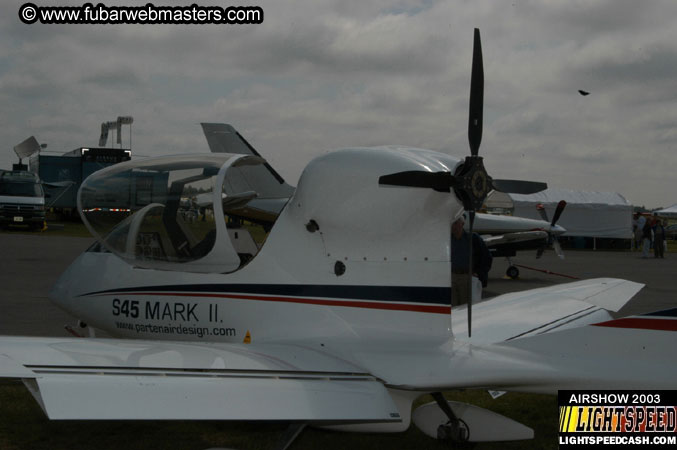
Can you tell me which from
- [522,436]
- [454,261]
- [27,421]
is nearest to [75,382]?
[27,421]

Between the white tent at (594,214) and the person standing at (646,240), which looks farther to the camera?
the white tent at (594,214)

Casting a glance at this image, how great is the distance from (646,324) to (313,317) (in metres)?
2.39

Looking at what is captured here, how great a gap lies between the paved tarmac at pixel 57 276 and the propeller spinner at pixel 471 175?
6.89m

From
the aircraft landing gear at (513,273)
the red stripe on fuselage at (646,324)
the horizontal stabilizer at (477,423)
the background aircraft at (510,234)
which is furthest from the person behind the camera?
the aircraft landing gear at (513,273)

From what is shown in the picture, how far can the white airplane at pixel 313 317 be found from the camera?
165 inches

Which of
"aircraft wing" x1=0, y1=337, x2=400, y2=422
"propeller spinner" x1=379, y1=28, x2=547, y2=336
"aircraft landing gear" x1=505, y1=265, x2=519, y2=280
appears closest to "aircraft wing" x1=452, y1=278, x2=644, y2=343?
"propeller spinner" x1=379, y1=28, x2=547, y2=336

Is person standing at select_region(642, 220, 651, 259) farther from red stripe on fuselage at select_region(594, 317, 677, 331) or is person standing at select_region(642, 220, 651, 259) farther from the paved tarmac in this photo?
red stripe on fuselage at select_region(594, 317, 677, 331)

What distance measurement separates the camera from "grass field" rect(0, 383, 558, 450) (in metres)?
5.64

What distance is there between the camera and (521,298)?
6.91 meters

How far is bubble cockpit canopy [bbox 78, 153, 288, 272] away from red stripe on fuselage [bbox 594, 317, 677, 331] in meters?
2.92

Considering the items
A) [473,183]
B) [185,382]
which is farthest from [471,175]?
[185,382]

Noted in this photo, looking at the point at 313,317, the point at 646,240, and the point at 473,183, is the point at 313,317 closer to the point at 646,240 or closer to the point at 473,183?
the point at 473,183

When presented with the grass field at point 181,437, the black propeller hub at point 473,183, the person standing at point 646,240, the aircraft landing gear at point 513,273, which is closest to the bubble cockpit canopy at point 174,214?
the grass field at point 181,437

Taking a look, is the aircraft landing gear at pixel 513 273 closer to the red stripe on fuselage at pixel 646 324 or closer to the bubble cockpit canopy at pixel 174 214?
the bubble cockpit canopy at pixel 174 214
